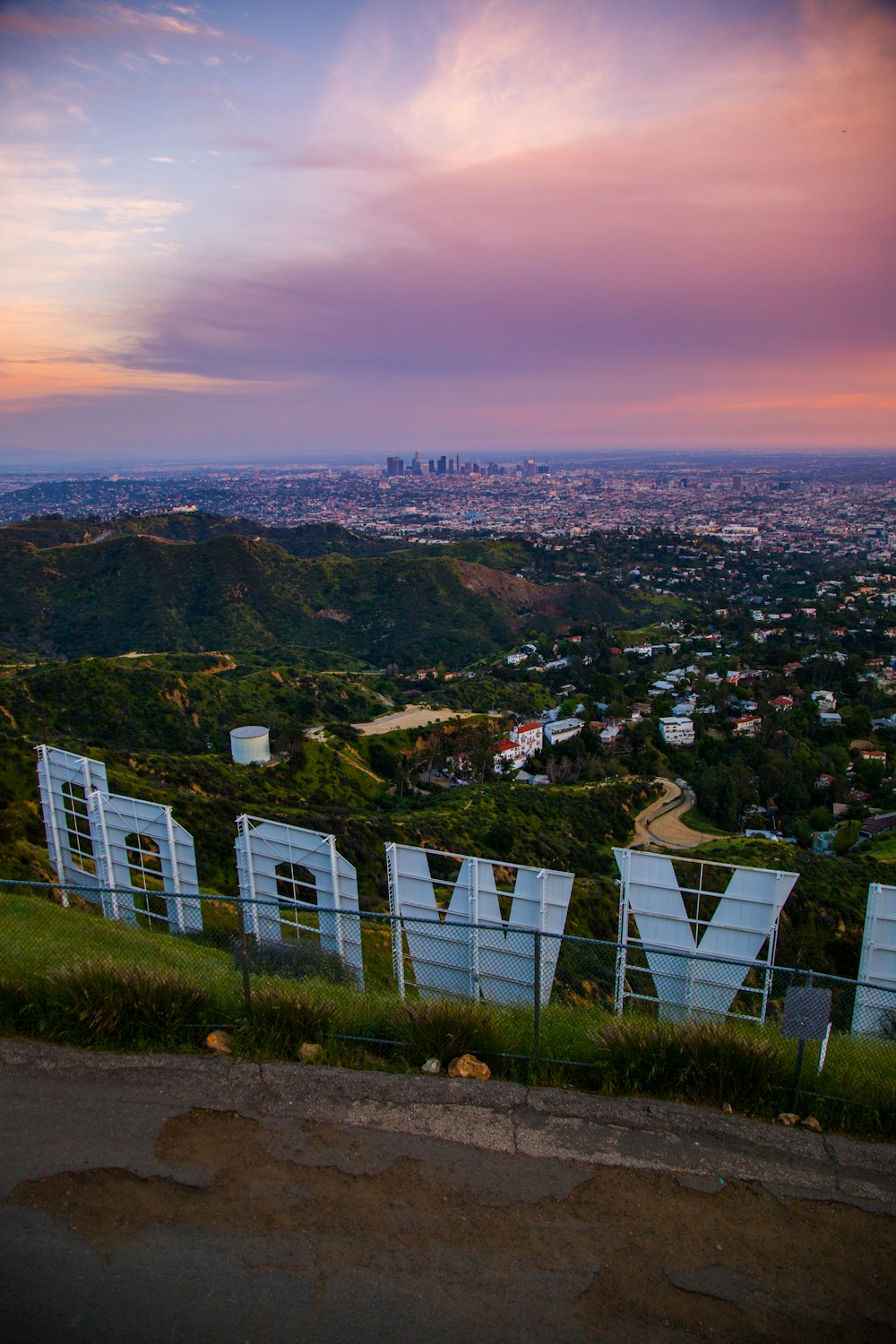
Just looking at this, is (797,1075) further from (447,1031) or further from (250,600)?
(250,600)

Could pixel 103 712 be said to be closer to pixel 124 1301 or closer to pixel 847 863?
pixel 847 863

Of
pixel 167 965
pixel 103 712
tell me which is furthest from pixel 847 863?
pixel 103 712

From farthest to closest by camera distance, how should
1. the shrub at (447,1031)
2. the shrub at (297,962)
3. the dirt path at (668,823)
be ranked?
1. the dirt path at (668,823)
2. the shrub at (297,962)
3. the shrub at (447,1031)

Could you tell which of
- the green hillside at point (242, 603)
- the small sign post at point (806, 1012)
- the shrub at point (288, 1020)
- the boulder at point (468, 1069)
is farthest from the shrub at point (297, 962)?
the green hillside at point (242, 603)

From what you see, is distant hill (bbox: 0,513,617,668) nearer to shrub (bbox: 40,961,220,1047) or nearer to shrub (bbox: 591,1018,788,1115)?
shrub (bbox: 40,961,220,1047)

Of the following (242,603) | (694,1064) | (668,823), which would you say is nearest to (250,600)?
(242,603)

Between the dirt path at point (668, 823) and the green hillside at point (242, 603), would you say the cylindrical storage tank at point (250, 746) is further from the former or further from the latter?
the green hillside at point (242, 603)

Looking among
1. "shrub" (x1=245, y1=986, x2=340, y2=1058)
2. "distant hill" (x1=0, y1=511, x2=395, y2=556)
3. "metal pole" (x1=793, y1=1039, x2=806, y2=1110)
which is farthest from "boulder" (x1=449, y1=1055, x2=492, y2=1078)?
"distant hill" (x1=0, y1=511, x2=395, y2=556)
